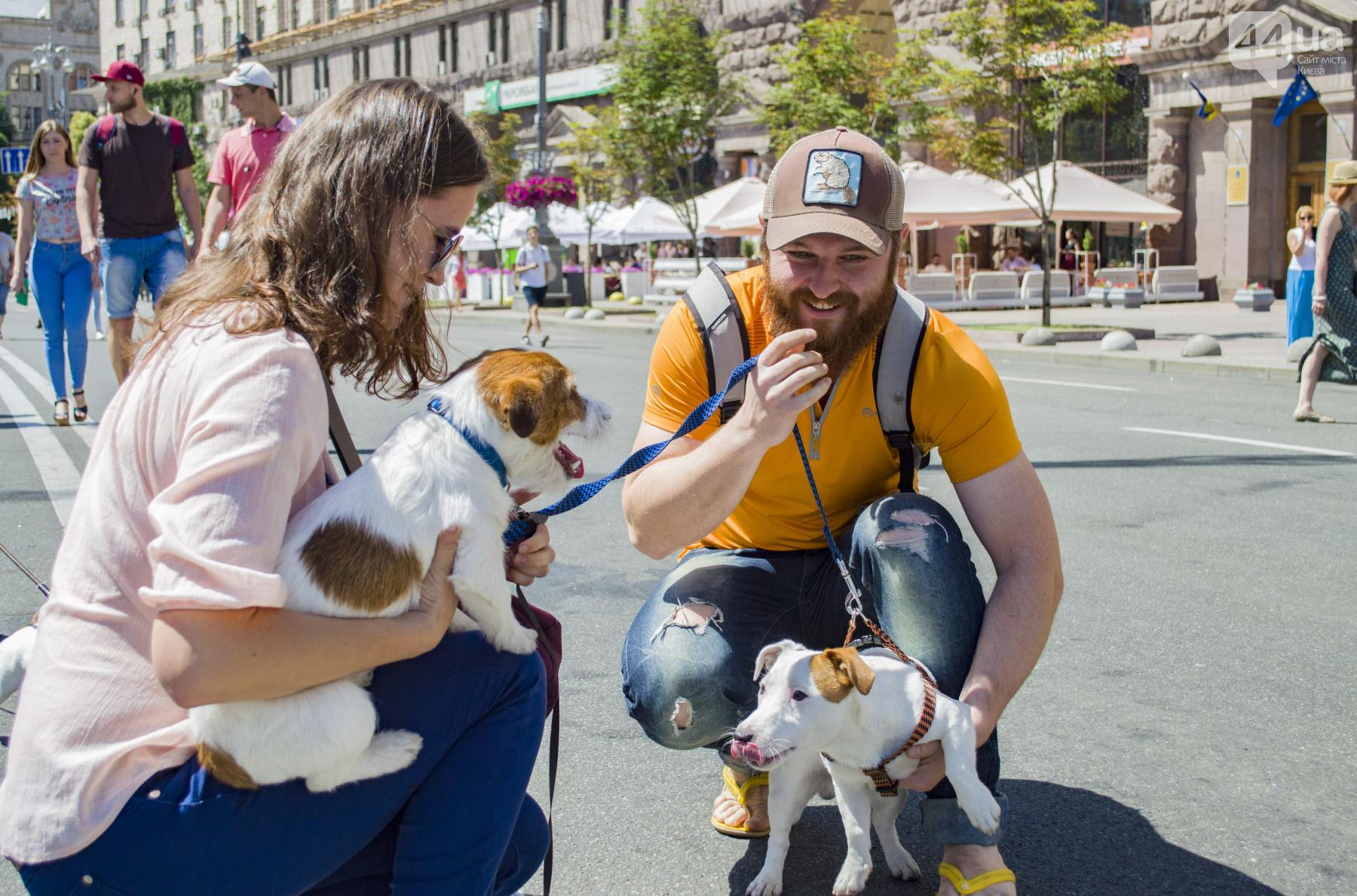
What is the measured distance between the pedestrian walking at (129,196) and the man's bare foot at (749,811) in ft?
19.7

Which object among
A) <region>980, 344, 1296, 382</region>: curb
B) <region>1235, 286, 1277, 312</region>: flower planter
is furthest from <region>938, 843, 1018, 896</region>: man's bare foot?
<region>1235, 286, 1277, 312</region>: flower planter

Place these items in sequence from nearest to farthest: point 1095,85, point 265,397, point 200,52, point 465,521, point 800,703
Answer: point 265,397, point 465,521, point 800,703, point 1095,85, point 200,52

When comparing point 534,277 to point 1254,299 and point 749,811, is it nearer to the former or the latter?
point 1254,299

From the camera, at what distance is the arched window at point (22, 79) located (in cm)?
9938

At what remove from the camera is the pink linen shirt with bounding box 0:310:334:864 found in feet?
5.75

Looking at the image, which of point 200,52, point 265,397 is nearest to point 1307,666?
point 265,397

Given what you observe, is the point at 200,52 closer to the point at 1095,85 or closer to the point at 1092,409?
the point at 1095,85

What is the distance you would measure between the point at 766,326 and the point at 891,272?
0.32 meters

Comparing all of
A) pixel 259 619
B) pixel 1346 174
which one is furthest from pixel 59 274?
pixel 1346 174

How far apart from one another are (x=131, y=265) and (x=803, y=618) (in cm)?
637

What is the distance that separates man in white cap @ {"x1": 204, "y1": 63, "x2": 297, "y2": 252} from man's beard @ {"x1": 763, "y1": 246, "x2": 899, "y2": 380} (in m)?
5.72

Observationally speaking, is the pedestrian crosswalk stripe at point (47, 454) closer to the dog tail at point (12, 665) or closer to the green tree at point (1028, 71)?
the dog tail at point (12, 665)

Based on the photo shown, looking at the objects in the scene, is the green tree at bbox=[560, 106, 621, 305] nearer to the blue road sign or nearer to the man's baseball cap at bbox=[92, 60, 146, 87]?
the blue road sign

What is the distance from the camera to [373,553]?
6.48 feet
